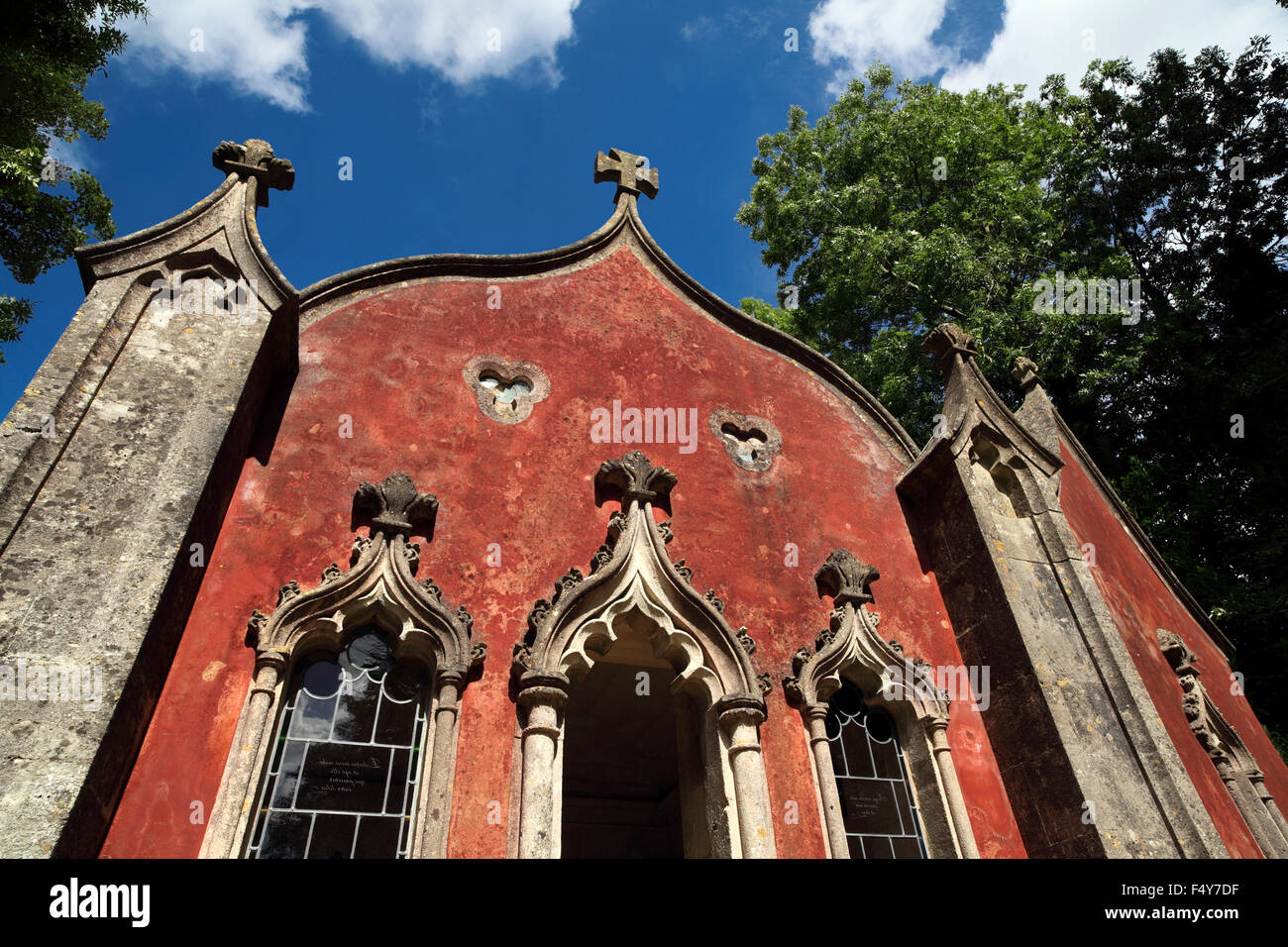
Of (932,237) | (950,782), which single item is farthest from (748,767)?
(932,237)

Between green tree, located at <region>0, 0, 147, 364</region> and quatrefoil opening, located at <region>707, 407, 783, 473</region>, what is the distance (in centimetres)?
859

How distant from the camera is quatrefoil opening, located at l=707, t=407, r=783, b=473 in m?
8.98

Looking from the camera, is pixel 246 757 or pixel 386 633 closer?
pixel 246 757

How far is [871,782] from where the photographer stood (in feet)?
23.8

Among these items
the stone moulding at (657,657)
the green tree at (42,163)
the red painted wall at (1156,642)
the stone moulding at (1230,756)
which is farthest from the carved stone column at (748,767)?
the green tree at (42,163)

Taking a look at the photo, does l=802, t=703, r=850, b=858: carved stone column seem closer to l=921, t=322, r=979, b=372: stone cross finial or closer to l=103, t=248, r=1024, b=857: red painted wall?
l=103, t=248, r=1024, b=857: red painted wall

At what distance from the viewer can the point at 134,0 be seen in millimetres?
11539

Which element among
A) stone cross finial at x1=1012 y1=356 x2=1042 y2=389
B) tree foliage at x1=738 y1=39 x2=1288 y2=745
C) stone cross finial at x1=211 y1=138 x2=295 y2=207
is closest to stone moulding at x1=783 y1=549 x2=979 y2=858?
stone cross finial at x1=1012 y1=356 x2=1042 y2=389

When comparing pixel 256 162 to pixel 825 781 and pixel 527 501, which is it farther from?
pixel 825 781

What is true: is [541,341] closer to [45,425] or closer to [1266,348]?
[45,425]

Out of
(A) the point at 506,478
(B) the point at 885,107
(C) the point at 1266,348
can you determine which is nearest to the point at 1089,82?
(B) the point at 885,107

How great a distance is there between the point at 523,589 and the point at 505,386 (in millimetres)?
2346
